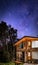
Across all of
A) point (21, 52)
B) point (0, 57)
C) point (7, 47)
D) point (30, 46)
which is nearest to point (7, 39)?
point (7, 47)

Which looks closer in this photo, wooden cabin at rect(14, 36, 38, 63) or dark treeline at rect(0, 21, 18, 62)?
wooden cabin at rect(14, 36, 38, 63)

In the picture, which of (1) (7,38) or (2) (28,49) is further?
(1) (7,38)

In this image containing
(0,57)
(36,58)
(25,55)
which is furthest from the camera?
(25,55)

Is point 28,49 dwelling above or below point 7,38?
below

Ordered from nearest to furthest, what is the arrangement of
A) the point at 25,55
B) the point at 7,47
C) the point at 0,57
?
1. the point at 0,57
2. the point at 25,55
3. the point at 7,47

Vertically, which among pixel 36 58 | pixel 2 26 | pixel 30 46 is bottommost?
pixel 36 58

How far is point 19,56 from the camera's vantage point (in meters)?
34.0

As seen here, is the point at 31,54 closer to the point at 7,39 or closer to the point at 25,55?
the point at 25,55

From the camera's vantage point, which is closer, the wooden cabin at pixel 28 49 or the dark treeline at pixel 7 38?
the wooden cabin at pixel 28 49

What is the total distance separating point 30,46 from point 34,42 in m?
1.08

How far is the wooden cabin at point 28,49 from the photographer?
30.5m

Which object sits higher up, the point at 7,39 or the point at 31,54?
the point at 7,39

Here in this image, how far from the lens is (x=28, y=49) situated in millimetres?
31453

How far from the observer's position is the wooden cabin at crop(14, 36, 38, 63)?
100 ft
